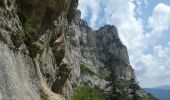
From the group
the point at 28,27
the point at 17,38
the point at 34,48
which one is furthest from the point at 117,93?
the point at 17,38

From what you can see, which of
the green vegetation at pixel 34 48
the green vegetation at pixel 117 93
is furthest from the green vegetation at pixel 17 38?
the green vegetation at pixel 117 93

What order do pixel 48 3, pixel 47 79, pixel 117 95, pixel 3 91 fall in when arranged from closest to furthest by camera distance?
1. pixel 3 91
2. pixel 48 3
3. pixel 47 79
4. pixel 117 95

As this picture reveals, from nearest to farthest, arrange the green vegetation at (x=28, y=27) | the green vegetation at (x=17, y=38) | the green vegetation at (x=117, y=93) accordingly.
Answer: the green vegetation at (x=17, y=38)
the green vegetation at (x=28, y=27)
the green vegetation at (x=117, y=93)

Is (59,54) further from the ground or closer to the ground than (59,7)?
closer to the ground

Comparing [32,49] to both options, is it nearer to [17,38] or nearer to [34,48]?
[34,48]

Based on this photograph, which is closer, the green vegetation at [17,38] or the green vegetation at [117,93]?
the green vegetation at [17,38]

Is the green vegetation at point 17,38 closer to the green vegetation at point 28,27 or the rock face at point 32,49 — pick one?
the rock face at point 32,49

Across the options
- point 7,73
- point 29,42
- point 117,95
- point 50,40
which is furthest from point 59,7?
point 117,95

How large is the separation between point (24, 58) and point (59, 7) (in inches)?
479

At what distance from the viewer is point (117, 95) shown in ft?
357

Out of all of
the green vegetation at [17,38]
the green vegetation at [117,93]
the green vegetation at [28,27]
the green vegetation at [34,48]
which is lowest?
the green vegetation at [17,38]

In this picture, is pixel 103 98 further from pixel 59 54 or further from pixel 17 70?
pixel 17 70

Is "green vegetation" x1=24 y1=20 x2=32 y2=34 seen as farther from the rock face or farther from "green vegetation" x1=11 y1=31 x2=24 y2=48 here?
"green vegetation" x1=11 y1=31 x2=24 y2=48

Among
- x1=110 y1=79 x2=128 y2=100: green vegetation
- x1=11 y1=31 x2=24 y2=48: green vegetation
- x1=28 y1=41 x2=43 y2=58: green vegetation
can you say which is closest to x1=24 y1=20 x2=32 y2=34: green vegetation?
x1=28 y1=41 x2=43 y2=58: green vegetation
